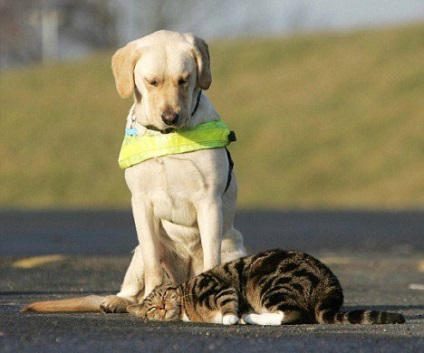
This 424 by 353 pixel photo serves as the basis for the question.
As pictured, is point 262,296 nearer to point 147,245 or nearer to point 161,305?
point 161,305

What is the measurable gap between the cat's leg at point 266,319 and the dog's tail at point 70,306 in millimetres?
1179

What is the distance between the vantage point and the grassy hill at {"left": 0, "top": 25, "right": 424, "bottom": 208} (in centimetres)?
3528

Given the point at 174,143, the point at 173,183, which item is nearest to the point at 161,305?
the point at 173,183

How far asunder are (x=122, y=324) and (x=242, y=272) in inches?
32.0

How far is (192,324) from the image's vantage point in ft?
25.4

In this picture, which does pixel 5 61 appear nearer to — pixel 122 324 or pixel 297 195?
pixel 297 195

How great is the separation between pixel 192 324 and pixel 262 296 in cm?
45

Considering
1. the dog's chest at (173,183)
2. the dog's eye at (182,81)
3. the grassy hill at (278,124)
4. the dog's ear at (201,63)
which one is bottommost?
the grassy hill at (278,124)

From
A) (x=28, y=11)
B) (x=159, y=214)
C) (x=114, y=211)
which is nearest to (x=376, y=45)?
(x=114, y=211)

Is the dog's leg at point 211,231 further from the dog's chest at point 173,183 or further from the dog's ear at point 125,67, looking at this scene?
the dog's ear at point 125,67

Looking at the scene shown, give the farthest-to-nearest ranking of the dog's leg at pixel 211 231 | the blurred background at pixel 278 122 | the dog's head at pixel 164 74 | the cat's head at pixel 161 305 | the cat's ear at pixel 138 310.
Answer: the blurred background at pixel 278 122 → the dog's leg at pixel 211 231 → the dog's head at pixel 164 74 → the cat's ear at pixel 138 310 → the cat's head at pixel 161 305

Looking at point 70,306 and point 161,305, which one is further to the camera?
point 70,306

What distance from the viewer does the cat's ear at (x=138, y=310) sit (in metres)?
8.05

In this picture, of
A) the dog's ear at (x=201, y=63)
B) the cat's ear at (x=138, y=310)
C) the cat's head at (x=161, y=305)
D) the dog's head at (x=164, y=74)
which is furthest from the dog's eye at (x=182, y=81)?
the cat's ear at (x=138, y=310)
